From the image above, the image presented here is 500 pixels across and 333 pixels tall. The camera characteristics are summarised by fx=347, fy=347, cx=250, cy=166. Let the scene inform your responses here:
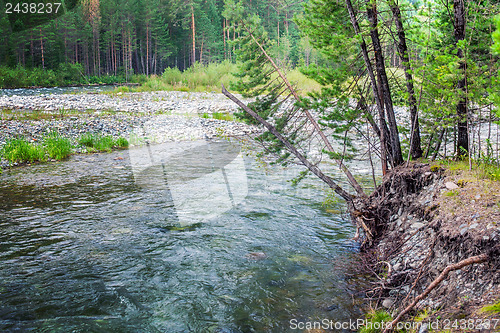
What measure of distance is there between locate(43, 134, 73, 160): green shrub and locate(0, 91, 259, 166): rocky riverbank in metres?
1.31

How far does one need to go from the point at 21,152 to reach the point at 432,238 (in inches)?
437

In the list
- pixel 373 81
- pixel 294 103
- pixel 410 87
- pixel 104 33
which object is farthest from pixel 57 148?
pixel 104 33

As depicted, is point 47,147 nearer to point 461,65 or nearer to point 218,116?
point 218,116

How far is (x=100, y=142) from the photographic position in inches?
504

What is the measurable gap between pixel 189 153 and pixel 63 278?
860 cm

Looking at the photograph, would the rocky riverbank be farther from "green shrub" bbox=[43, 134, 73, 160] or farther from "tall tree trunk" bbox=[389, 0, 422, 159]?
"tall tree trunk" bbox=[389, 0, 422, 159]

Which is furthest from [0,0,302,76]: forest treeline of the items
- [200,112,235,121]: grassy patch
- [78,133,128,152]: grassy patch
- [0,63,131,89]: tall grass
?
[78,133,128,152]: grassy patch

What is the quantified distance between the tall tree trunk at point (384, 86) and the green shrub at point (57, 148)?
32.6 feet

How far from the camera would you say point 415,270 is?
346 centimetres

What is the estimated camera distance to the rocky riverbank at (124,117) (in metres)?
14.5

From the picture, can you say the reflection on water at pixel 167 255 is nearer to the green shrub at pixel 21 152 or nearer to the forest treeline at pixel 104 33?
the green shrub at pixel 21 152

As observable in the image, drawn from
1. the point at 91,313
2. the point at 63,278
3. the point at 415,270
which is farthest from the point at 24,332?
the point at 415,270

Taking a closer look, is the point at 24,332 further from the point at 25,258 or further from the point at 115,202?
the point at 115,202

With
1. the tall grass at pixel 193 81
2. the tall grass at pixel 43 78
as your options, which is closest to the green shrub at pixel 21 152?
the tall grass at pixel 43 78
